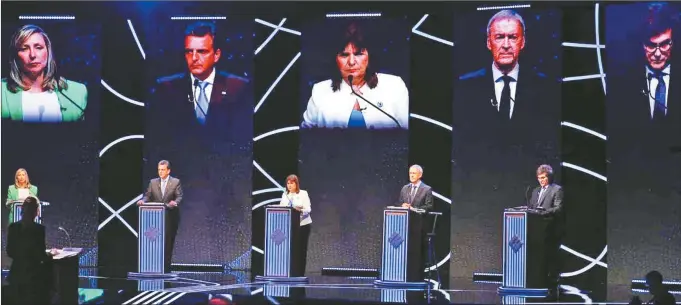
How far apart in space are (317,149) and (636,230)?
13.0 feet

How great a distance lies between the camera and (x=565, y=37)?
12812 mm

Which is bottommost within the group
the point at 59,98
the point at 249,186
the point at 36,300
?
the point at 36,300

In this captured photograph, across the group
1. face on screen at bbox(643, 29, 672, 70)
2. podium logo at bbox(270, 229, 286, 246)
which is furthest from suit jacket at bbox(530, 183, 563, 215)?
podium logo at bbox(270, 229, 286, 246)

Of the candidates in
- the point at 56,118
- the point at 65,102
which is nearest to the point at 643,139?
the point at 65,102

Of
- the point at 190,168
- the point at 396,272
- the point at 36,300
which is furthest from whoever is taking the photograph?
the point at 190,168

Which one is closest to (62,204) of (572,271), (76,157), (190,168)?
(76,157)

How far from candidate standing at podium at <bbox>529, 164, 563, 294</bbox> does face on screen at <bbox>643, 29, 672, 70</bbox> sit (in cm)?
187

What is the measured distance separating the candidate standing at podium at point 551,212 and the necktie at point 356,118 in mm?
2504

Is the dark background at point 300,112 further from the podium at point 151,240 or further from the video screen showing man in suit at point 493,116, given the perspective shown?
the podium at point 151,240

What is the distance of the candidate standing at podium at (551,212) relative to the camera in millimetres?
11391

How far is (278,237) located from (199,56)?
116 inches

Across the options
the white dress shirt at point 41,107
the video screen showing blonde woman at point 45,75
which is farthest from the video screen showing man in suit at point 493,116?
the white dress shirt at point 41,107

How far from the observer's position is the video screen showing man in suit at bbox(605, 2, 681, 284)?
40.0ft

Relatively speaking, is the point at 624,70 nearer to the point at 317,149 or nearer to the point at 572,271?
the point at 572,271
